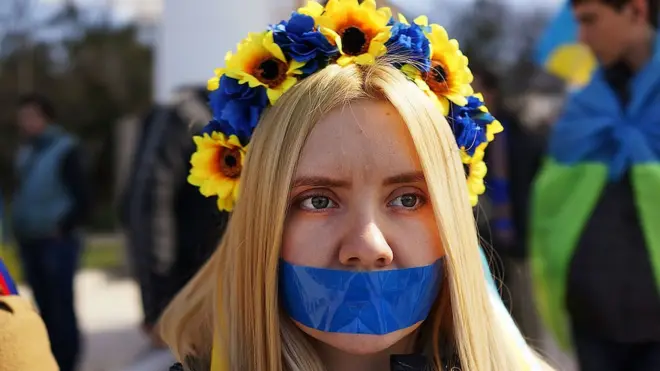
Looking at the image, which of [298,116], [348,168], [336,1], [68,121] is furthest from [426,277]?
[68,121]

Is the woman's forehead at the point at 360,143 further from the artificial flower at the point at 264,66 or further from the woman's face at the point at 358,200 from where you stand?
the artificial flower at the point at 264,66

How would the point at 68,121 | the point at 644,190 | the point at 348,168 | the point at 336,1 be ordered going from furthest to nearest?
the point at 68,121, the point at 644,190, the point at 336,1, the point at 348,168

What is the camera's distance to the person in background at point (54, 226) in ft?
13.4

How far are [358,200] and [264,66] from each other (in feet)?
1.18

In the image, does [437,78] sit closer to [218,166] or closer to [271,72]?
[271,72]

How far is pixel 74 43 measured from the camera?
14430mm

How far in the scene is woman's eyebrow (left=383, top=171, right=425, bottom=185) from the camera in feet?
4.45

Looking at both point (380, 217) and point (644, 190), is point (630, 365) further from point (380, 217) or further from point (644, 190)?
point (380, 217)

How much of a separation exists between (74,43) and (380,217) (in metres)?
14.2

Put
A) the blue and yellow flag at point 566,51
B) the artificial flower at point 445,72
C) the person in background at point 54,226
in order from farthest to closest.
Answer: the person in background at point 54,226 < the blue and yellow flag at point 566,51 < the artificial flower at point 445,72

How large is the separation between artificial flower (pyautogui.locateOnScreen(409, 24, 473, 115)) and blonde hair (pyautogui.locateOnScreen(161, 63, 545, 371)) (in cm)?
9

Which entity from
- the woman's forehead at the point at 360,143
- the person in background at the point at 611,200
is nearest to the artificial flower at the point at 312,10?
the woman's forehead at the point at 360,143

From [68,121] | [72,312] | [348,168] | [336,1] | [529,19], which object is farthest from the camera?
[68,121]

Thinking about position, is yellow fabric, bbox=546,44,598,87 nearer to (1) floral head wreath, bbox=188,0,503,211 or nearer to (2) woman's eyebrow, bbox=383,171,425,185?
(1) floral head wreath, bbox=188,0,503,211
